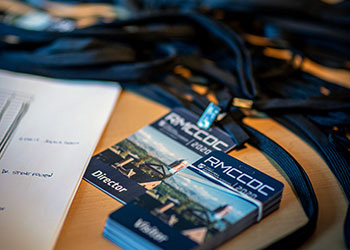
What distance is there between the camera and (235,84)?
0.72 meters

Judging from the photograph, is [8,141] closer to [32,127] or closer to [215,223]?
[32,127]

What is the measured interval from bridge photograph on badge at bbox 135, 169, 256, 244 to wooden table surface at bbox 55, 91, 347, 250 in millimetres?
30

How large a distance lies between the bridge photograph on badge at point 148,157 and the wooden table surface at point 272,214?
0.03 m

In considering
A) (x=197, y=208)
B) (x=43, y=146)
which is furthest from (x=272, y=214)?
(x=43, y=146)

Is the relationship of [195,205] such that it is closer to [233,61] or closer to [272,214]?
[272,214]

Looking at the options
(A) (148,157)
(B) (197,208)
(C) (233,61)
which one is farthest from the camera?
(C) (233,61)

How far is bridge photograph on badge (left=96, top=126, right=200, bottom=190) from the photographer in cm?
52

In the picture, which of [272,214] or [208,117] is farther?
[208,117]

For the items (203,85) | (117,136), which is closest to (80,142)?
(117,136)

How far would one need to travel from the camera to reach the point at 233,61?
0.80 metres

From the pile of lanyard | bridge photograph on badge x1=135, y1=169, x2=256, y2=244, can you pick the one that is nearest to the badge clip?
the pile of lanyard

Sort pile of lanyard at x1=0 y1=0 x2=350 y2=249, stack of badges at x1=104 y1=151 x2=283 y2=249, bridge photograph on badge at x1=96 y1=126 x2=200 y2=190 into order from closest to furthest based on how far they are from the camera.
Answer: stack of badges at x1=104 y1=151 x2=283 y2=249, bridge photograph on badge at x1=96 y1=126 x2=200 y2=190, pile of lanyard at x1=0 y1=0 x2=350 y2=249

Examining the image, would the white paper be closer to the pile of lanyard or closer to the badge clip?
the pile of lanyard

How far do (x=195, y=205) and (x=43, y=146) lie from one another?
0.85ft
